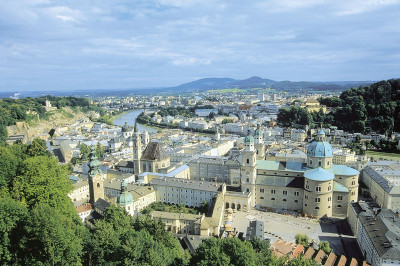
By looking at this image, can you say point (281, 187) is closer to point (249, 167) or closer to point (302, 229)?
point (249, 167)

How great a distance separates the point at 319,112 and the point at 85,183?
69.5m

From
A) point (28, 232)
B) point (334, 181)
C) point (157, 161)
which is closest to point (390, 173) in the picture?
point (334, 181)

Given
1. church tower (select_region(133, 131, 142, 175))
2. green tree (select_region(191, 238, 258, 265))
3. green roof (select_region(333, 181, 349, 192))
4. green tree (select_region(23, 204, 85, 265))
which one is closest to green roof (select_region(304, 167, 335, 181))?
green roof (select_region(333, 181, 349, 192))

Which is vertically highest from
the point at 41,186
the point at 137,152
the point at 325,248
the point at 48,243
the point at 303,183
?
the point at 41,186

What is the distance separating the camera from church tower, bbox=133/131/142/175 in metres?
42.7

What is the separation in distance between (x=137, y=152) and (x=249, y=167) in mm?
16129

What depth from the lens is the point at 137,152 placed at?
4294 cm

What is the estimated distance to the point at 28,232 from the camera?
16016 millimetres

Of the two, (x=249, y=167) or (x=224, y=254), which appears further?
(x=249, y=167)

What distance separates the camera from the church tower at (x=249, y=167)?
3538 centimetres

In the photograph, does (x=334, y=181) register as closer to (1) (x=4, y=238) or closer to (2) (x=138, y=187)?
(2) (x=138, y=187)

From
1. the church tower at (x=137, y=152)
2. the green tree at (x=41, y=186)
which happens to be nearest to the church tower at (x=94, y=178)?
the green tree at (x=41, y=186)

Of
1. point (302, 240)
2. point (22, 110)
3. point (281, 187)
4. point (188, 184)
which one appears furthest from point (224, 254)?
point (22, 110)

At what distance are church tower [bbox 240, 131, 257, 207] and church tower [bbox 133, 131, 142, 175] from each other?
15174 millimetres
